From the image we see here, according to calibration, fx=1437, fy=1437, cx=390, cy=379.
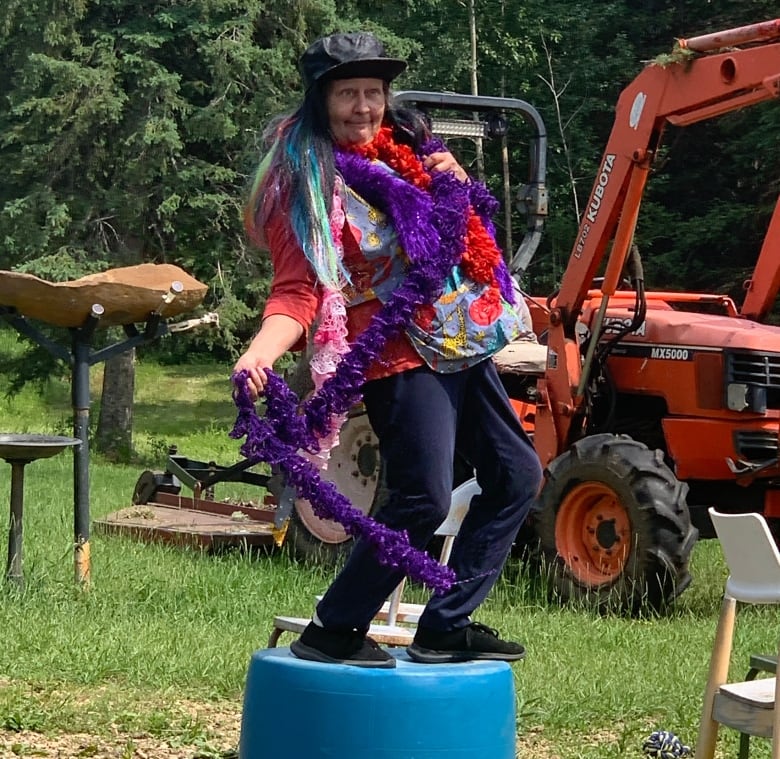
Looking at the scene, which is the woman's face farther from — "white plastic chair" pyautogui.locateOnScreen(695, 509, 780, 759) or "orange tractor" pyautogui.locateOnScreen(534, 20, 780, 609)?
"orange tractor" pyautogui.locateOnScreen(534, 20, 780, 609)

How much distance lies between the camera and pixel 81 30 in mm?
20844

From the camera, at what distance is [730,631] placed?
3811 mm

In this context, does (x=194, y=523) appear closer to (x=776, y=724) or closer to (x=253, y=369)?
(x=253, y=369)

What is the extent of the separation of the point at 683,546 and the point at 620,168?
7.61 feet

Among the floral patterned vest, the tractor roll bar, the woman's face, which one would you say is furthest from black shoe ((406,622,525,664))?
the tractor roll bar

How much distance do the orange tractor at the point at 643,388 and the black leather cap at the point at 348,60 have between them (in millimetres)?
3581

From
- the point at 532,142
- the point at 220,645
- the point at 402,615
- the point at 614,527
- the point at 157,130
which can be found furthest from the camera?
the point at 157,130

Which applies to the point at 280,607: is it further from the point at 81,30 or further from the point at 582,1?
the point at 582,1

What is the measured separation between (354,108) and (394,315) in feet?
1.84

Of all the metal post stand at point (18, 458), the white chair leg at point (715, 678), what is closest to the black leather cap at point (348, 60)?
the white chair leg at point (715, 678)

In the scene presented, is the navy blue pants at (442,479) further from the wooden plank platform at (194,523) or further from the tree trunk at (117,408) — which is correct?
the tree trunk at (117,408)

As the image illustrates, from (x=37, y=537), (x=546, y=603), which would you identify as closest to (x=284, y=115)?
(x=546, y=603)

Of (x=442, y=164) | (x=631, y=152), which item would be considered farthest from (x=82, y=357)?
(x=442, y=164)

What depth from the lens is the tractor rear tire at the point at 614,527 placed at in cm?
776
